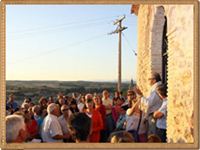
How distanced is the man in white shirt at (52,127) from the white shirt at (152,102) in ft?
2.57

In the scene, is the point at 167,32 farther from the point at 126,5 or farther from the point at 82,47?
the point at 82,47

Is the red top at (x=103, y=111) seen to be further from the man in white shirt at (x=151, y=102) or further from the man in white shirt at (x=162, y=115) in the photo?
the man in white shirt at (x=162, y=115)

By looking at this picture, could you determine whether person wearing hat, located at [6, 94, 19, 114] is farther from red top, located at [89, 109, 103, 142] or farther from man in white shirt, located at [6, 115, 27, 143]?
red top, located at [89, 109, 103, 142]

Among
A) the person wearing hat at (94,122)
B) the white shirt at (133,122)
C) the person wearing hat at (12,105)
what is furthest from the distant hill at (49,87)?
the white shirt at (133,122)

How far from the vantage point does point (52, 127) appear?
177 inches

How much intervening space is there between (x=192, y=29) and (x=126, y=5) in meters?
0.63

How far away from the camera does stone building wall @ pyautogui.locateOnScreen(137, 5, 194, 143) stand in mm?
4418

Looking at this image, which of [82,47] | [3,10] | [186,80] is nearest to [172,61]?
[186,80]

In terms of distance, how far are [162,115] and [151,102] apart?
16 cm

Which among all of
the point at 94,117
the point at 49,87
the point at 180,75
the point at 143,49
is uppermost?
the point at 143,49

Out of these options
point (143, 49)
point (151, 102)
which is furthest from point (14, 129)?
point (143, 49)

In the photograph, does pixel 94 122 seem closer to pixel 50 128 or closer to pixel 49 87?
pixel 50 128

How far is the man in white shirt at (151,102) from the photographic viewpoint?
4.48 metres

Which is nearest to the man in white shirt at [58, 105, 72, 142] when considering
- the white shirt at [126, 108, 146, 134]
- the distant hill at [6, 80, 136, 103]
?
the distant hill at [6, 80, 136, 103]
